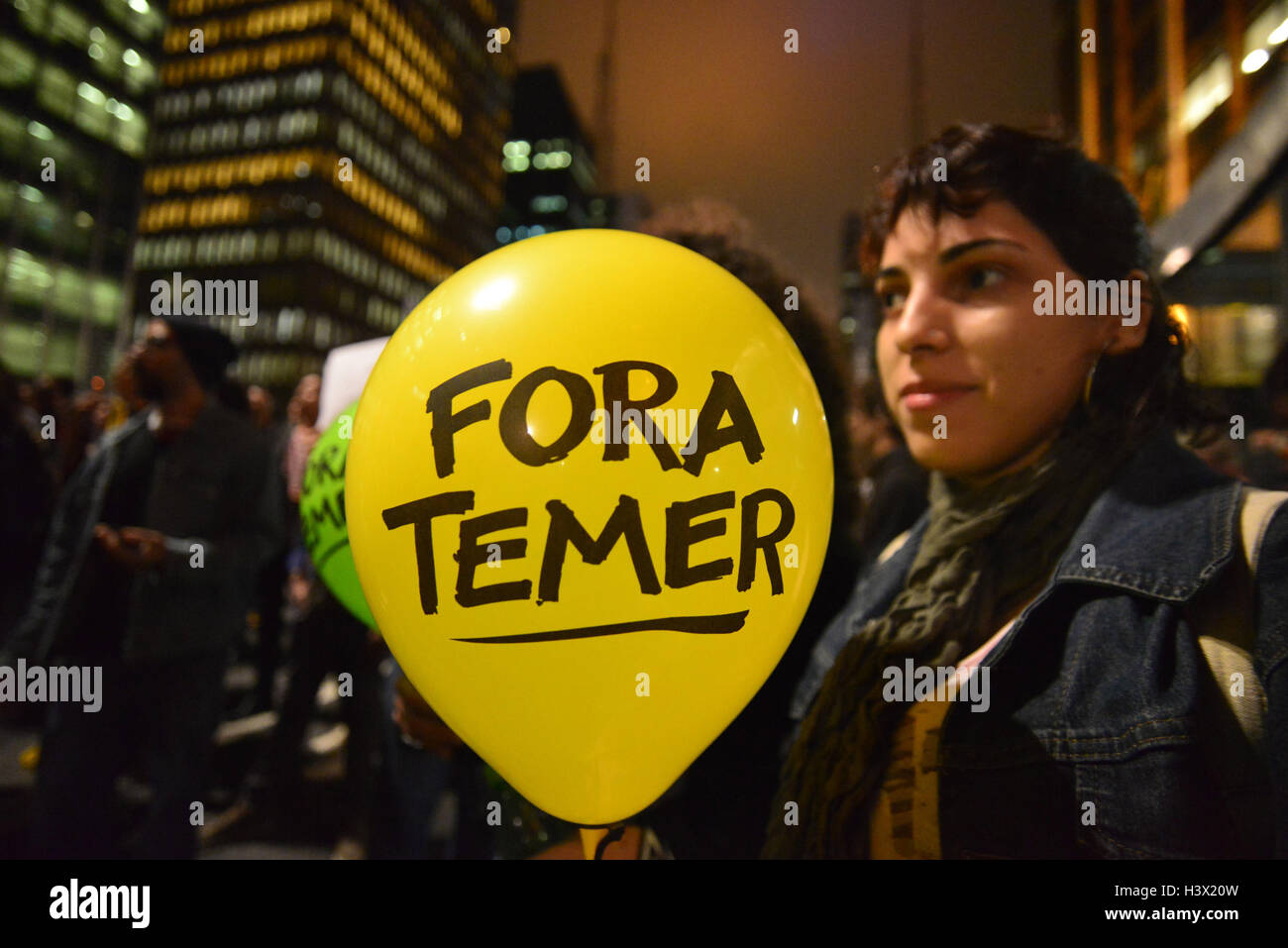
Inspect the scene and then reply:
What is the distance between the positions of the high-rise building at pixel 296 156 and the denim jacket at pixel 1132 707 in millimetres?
50389

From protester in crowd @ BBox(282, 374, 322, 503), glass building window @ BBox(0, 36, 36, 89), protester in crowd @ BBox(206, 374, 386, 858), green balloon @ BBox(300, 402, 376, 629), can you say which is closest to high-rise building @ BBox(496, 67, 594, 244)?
glass building window @ BBox(0, 36, 36, 89)

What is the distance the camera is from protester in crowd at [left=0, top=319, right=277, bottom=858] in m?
1.89

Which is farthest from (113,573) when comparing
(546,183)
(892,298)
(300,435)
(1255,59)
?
(546,183)

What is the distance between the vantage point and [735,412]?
820 millimetres

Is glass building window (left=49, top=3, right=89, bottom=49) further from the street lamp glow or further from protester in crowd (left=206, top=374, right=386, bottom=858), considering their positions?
the street lamp glow

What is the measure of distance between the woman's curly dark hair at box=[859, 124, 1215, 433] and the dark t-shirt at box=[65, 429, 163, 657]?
2.37 metres

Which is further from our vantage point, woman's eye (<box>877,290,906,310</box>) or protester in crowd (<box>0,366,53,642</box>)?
protester in crowd (<box>0,366,53,642</box>)

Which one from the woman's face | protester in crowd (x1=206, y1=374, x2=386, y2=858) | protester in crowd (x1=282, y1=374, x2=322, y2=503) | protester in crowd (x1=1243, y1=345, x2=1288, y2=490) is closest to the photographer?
the woman's face

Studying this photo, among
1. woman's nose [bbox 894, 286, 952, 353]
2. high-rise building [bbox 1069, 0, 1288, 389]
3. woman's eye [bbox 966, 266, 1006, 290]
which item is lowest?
woman's nose [bbox 894, 286, 952, 353]

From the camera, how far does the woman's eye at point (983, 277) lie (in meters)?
0.97
